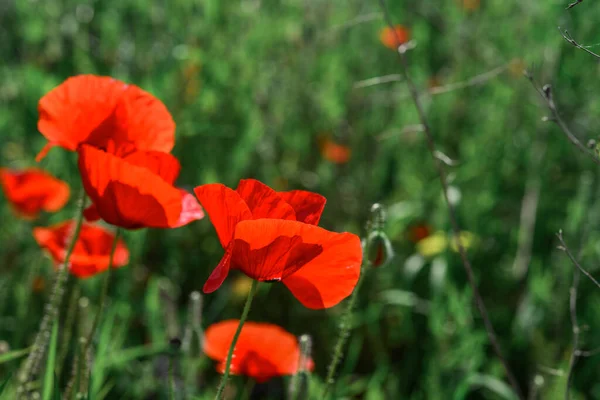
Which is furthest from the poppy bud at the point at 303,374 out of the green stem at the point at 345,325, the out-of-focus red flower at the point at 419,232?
the out-of-focus red flower at the point at 419,232

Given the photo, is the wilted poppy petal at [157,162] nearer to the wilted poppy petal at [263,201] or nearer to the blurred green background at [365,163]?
the wilted poppy petal at [263,201]

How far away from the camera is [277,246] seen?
2.50ft

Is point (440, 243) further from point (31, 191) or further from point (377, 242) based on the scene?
point (377, 242)

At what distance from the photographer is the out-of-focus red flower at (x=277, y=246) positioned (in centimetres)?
75

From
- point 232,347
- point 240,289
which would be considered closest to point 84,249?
point 232,347

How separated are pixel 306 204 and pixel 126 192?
0.75ft

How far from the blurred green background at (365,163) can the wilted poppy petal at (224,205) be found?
103 centimetres

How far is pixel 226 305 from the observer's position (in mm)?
2463

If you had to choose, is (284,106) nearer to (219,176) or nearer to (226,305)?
(219,176)

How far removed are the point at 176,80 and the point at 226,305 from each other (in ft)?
3.08

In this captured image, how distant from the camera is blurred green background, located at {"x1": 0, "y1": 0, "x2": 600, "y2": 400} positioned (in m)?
2.15

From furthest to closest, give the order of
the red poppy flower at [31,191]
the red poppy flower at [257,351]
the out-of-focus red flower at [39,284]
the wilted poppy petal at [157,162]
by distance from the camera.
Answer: the out-of-focus red flower at [39,284], the red poppy flower at [31,191], the red poppy flower at [257,351], the wilted poppy petal at [157,162]

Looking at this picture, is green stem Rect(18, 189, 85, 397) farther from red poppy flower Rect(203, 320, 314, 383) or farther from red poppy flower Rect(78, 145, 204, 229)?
red poppy flower Rect(203, 320, 314, 383)

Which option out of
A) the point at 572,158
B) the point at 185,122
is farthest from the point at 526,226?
the point at 185,122
